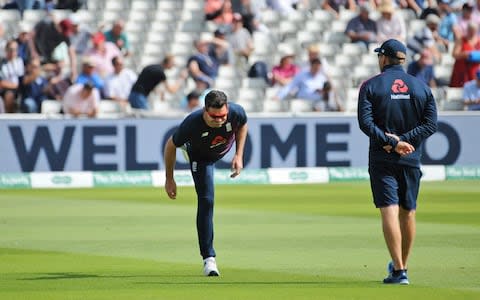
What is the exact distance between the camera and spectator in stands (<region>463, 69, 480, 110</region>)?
25016 mm

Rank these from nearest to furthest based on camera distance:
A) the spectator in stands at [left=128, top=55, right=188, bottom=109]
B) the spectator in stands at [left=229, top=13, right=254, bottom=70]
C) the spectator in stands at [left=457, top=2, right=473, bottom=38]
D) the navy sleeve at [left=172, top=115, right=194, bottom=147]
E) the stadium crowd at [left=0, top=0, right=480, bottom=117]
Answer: the navy sleeve at [left=172, top=115, right=194, bottom=147] → the spectator in stands at [left=128, top=55, right=188, bottom=109] → the stadium crowd at [left=0, top=0, right=480, bottom=117] → the spectator in stands at [left=229, top=13, right=254, bottom=70] → the spectator in stands at [left=457, top=2, right=473, bottom=38]


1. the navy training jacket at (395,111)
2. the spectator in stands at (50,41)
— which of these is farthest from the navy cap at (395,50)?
the spectator in stands at (50,41)

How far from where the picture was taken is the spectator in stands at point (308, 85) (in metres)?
25.4

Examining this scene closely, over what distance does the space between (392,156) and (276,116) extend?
1344cm

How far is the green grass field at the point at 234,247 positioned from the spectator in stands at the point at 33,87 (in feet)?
10.6

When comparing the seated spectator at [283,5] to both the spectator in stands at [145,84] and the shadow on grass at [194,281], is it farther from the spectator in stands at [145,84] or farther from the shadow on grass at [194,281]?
the shadow on grass at [194,281]

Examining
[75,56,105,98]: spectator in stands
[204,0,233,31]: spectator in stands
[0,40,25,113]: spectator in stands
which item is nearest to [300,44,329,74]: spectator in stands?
[204,0,233,31]: spectator in stands

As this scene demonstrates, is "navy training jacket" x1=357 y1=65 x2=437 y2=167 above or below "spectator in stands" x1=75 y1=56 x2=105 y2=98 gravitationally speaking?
above

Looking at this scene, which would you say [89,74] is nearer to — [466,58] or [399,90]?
[466,58]

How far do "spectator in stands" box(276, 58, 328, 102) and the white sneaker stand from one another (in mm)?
14156

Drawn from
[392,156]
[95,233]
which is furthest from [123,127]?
[392,156]

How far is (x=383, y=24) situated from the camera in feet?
88.4

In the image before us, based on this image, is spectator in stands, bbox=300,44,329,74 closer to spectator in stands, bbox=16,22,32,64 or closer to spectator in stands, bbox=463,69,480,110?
spectator in stands, bbox=463,69,480,110

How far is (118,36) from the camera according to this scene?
26.7 meters
